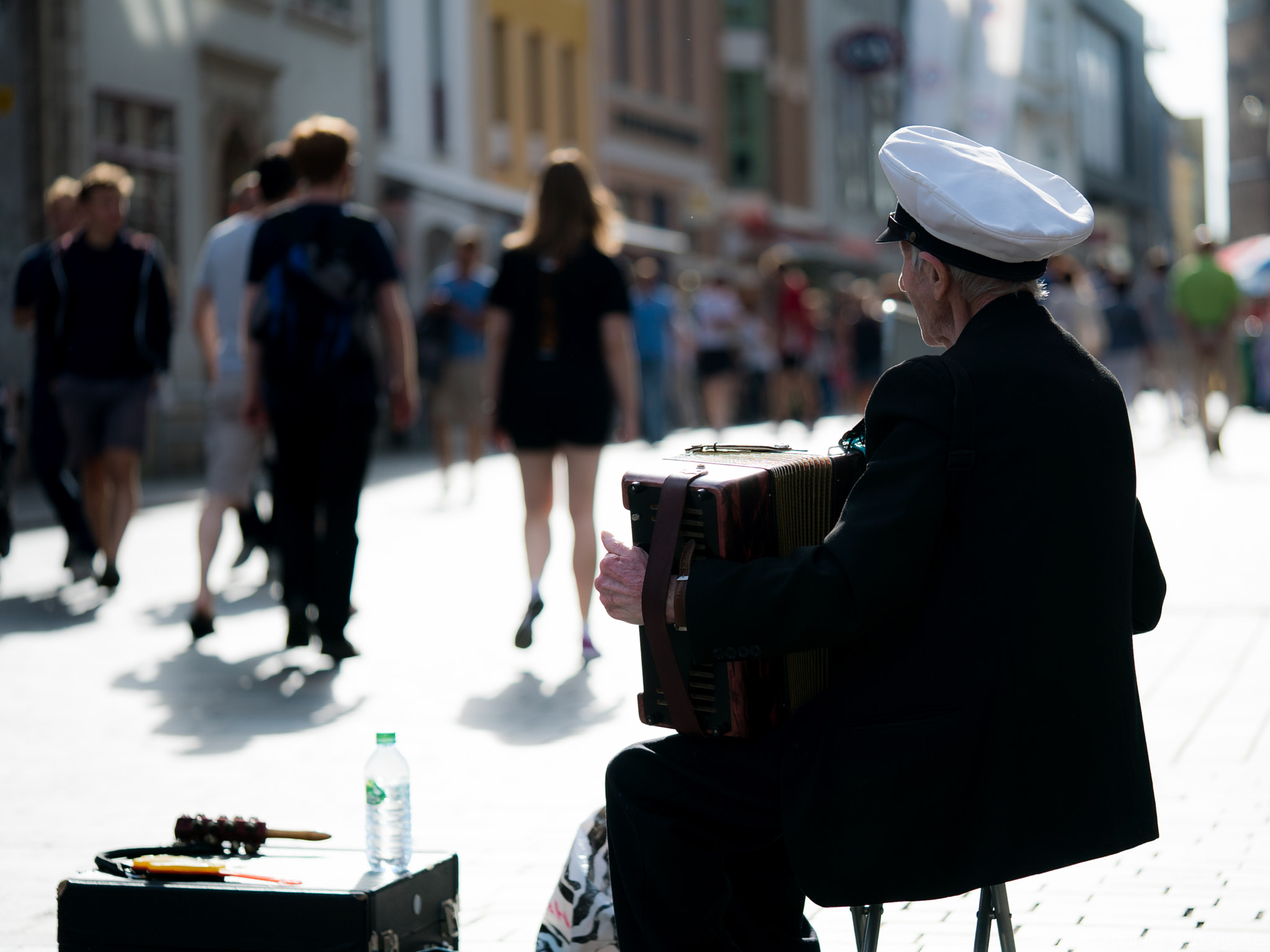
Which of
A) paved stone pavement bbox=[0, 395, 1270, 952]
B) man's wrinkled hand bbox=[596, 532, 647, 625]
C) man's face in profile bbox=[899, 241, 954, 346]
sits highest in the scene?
man's face in profile bbox=[899, 241, 954, 346]

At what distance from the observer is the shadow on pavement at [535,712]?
6.21 m

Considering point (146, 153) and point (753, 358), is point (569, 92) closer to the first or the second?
Answer: point (753, 358)

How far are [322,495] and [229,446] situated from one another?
114cm

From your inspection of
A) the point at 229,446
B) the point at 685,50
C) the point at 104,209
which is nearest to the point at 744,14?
the point at 685,50

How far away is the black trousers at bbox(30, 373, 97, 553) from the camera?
33.1ft

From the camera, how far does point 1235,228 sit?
71.6 m

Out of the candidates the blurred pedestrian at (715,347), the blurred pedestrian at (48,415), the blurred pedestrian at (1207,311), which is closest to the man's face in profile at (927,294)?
the blurred pedestrian at (48,415)

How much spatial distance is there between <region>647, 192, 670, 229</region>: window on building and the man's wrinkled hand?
36.6 m

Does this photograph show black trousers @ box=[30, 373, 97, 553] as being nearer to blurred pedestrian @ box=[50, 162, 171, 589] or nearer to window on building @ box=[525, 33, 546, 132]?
blurred pedestrian @ box=[50, 162, 171, 589]

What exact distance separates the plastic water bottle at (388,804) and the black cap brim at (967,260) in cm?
139

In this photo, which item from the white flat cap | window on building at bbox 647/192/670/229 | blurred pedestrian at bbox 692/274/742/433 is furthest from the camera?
window on building at bbox 647/192/670/229

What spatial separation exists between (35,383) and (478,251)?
17.8 ft

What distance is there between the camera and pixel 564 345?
304 inches

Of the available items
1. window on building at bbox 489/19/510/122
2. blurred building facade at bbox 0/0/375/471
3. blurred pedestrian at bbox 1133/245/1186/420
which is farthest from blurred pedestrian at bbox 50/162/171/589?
window on building at bbox 489/19/510/122
